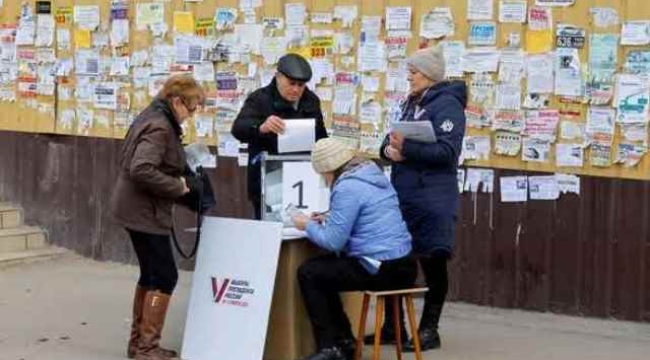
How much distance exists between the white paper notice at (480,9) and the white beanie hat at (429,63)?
1.29 meters

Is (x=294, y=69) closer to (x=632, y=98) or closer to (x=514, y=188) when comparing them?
(x=514, y=188)

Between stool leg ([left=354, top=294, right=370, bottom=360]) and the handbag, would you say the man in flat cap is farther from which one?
stool leg ([left=354, top=294, right=370, bottom=360])

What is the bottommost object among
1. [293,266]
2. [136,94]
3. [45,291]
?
[45,291]

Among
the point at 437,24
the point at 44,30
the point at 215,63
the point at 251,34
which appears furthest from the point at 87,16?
the point at 437,24

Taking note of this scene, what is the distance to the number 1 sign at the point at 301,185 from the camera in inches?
299

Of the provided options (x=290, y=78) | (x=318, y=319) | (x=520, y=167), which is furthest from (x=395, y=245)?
(x=520, y=167)

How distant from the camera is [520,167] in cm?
859

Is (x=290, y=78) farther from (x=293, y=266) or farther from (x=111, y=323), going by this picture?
(x=111, y=323)

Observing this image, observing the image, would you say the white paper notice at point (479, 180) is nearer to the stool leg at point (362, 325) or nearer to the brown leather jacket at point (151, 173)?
the stool leg at point (362, 325)

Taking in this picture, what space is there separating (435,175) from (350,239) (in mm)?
769

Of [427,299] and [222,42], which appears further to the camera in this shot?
[222,42]

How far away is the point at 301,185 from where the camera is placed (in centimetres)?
761

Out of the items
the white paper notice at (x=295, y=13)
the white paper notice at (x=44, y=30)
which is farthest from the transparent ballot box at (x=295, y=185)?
the white paper notice at (x=44, y=30)

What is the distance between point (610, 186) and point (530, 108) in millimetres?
746
